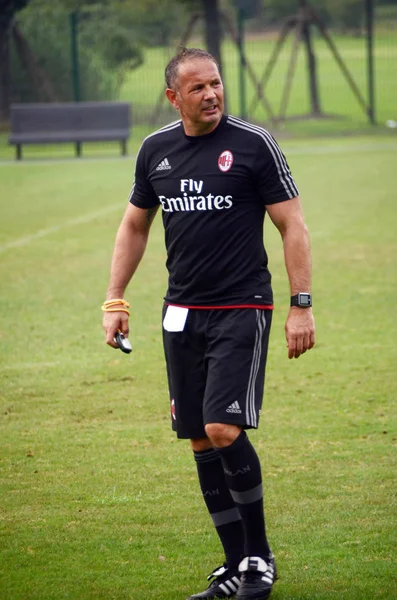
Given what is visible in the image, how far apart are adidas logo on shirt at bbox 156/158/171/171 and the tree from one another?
1231 inches

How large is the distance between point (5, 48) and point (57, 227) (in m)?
21.3

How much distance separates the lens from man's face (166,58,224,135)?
463 cm

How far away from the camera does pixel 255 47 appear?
66000 mm

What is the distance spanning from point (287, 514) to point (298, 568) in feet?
2.18

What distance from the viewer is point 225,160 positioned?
4.67 metres

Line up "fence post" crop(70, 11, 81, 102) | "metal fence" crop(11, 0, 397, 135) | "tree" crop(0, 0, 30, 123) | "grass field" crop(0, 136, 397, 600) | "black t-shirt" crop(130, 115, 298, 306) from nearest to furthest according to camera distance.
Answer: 1. "black t-shirt" crop(130, 115, 298, 306)
2. "grass field" crop(0, 136, 397, 600)
3. "fence post" crop(70, 11, 81, 102)
4. "metal fence" crop(11, 0, 397, 135)
5. "tree" crop(0, 0, 30, 123)

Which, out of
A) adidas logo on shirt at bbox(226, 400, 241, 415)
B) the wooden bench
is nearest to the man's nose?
adidas logo on shirt at bbox(226, 400, 241, 415)

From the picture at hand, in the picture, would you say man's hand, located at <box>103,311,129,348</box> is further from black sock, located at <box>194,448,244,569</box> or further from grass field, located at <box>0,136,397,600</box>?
grass field, located at <box>0,136,397,600</box>

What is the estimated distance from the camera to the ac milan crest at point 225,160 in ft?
15.3

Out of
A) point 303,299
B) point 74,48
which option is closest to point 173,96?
point 303,299

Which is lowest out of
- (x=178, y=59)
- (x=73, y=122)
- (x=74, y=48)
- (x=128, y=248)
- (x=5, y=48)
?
(x=73, y=122)

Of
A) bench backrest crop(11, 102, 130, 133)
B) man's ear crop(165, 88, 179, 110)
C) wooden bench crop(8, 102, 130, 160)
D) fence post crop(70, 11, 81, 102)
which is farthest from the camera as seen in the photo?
fence post crop(70, 11, 81, 102)

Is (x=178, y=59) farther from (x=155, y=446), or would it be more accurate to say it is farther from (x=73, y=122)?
(x=73, y=122)

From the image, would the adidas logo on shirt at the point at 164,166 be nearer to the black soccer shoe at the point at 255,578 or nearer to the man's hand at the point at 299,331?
the man's hand at the point at 299,331
